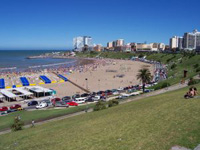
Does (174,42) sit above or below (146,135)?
above

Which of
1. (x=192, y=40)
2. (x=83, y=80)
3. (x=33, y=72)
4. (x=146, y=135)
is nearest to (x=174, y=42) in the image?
(x=192, y=40)

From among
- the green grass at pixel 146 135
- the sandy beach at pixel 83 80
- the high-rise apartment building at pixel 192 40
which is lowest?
the sandy beach at pixel 83 80

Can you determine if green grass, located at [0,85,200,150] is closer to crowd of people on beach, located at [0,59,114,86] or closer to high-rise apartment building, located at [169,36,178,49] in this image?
crowd of people on beach, located at [0,59,114,86]

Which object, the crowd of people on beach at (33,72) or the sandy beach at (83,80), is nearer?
the sandy beach at (83,80)

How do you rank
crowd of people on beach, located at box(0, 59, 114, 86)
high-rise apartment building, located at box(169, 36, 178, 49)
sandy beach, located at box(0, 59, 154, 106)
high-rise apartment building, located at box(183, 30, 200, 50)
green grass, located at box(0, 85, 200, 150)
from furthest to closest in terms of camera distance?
high-rise apartment building, located at box(169, 36, 178, 49) < high-rise apartment building, located at box(183, 30, 200, 50) < crowd of people on beach, located at box(0, 59, 114, 86) < sandy beach, located at box(0, 59, 154, 106) < green grass, located at box(0, 85, 200, 150)

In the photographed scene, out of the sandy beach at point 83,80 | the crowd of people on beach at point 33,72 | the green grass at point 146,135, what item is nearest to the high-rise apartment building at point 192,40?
the crowd of people on beach at point 33,72

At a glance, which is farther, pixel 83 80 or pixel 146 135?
pixel 83 80

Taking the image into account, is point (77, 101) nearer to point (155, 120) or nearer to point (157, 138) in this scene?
point (155, 120)

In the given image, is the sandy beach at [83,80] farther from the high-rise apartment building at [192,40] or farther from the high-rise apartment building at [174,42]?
the high-rise apartment building at [174,42]

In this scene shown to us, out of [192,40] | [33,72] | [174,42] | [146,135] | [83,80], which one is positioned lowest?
[83,80]

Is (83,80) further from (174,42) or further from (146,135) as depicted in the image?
(174,42)

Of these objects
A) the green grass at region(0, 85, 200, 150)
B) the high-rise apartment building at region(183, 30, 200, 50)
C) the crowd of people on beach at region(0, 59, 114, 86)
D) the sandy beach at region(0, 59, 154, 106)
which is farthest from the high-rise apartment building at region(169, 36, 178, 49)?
the green grass at region(0, 85, 200, 150)

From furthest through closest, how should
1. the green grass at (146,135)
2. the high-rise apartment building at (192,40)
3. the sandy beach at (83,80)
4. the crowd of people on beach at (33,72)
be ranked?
the high-rise apartment building at (192,40)
the crowd of people on beach at (33,72)
the sandy beach at (83,80)
the green grass at (146,135)

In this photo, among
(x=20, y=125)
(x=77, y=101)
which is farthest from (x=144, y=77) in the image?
(x=20, y=125)
